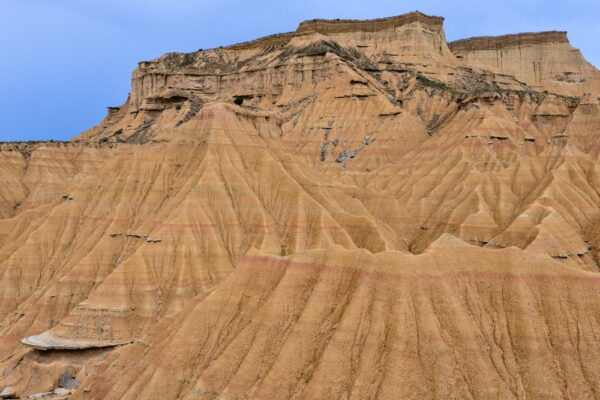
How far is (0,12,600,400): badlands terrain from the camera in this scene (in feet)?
142

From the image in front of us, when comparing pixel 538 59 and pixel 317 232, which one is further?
pixel 538 59

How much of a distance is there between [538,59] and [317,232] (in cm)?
12190

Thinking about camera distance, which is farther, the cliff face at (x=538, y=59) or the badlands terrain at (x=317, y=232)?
the cliff face at (x=538, y=59)

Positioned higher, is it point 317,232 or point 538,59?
point 538,59

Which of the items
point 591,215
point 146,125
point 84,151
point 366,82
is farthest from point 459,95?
point 84,151

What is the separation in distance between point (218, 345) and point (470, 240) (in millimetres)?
44912

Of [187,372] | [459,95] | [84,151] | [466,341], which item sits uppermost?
[459,95]

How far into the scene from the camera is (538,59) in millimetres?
174125

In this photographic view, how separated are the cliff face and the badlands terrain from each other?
3.22 ft

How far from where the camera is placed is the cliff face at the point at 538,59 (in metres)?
169

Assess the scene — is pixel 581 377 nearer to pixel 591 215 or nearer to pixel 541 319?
pixel 541 319

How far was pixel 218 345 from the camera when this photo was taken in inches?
1897

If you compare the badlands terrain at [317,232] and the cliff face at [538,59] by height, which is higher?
the cliff face at [538,59]

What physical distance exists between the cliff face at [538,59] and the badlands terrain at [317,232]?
981 mm
